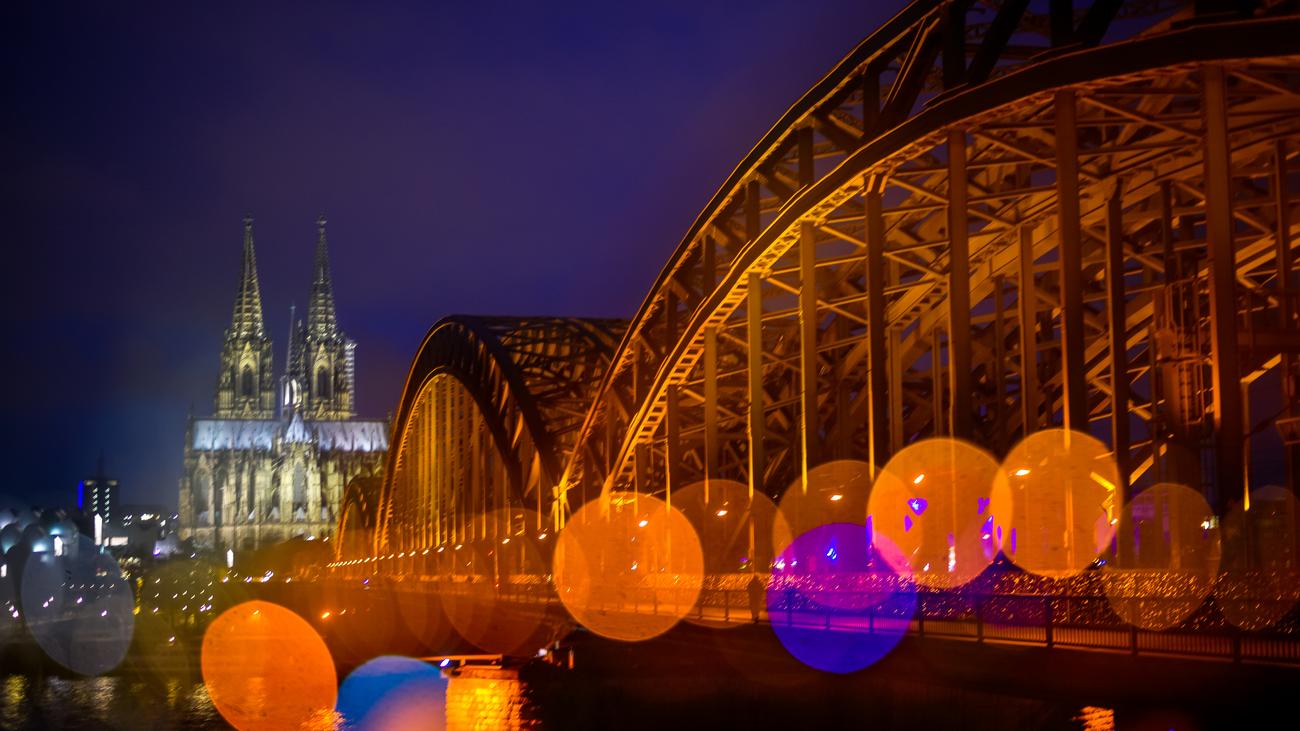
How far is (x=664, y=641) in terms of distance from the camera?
35.1 meters

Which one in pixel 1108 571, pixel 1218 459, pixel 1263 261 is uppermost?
pixel 1263 261

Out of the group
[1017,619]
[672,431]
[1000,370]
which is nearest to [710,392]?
[672,431]

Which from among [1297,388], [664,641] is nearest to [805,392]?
[664,641]

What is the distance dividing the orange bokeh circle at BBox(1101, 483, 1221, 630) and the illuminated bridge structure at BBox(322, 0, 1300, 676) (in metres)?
0.92

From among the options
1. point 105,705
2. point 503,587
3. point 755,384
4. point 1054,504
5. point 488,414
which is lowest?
point 105,705

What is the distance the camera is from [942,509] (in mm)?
36250

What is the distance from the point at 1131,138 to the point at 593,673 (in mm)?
15643

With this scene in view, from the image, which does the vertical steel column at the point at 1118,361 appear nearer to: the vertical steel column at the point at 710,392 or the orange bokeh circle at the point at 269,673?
the vertical steel column at the point at 710,392

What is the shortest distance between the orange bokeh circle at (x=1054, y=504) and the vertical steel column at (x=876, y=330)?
8.40ft

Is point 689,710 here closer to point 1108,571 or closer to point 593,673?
point 593,673

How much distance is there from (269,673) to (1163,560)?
38768 millimetres

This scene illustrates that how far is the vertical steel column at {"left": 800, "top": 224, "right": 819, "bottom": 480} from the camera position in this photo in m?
33.6

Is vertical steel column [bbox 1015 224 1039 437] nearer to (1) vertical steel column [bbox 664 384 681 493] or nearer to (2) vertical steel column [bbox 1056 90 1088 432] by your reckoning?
(2) vertical steel column [bbox 1056 90 1088 432]

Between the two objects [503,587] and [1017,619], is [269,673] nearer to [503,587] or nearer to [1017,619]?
[503,587]
